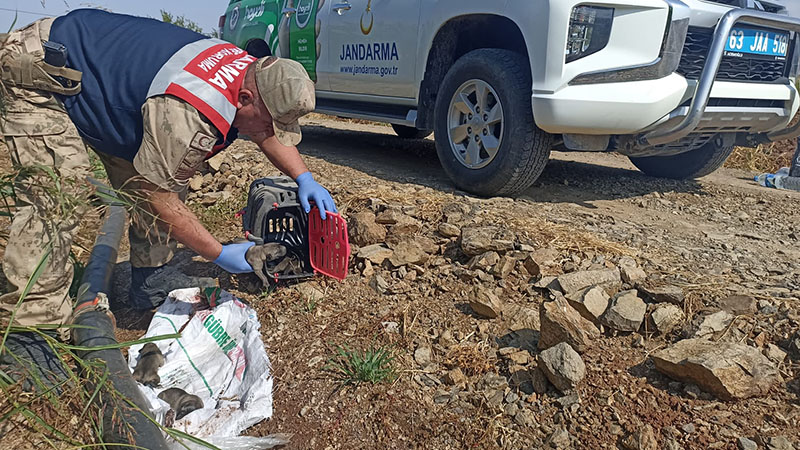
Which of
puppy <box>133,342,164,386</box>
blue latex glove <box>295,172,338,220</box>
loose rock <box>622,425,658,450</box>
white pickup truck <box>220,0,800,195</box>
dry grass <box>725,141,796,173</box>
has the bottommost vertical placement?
dry grass <box>725,141,796,173</box>

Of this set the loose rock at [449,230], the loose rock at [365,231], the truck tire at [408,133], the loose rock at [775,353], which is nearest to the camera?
the loose rock at [775,353]

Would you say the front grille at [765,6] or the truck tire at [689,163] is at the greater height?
the front grille at [765,6]

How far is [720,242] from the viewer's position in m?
3.21

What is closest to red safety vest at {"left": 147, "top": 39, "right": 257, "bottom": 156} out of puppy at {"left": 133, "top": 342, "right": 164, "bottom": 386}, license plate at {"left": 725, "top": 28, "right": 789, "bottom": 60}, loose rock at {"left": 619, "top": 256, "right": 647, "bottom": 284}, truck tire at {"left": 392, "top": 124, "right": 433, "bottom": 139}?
puppy at {"left": 133, "top": 342, "right": 164, "bottom": 386}

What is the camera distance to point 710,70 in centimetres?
328

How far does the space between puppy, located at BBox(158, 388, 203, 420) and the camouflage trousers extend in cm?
46

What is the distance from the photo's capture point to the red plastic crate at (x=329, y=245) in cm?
275

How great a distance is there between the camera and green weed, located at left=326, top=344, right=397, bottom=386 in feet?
7.30

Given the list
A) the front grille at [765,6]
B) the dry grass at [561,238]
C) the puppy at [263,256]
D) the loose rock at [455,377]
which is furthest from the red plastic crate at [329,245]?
the front grille at [765,6]

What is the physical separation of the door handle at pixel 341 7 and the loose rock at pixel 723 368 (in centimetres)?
372

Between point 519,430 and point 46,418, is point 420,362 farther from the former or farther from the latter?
point 46,418

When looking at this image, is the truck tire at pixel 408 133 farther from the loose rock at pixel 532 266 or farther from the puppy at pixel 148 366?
the puppy at pixel 148 366

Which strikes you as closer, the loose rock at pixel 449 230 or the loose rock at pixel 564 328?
the loose rock at pixel 564 328

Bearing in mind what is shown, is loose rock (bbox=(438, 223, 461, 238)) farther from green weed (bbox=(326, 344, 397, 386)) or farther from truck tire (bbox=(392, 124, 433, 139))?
truck tire (bbox=(392, 124, 433, 139))
